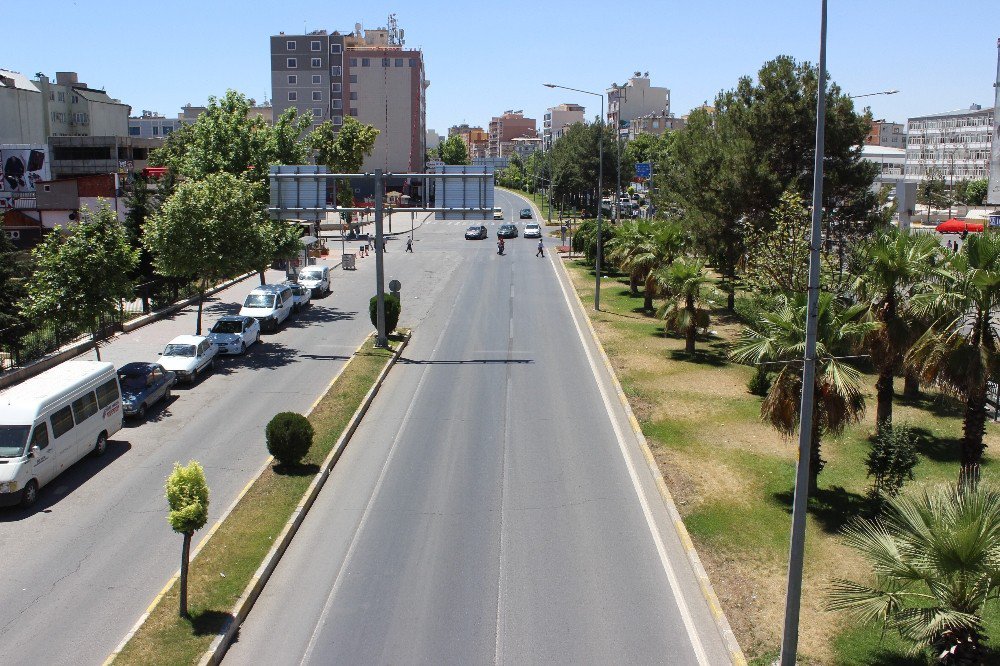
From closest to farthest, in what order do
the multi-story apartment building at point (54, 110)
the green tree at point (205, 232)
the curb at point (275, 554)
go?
the curb at point (275, 554) < the green tree at point (205, 232) < the multi-story apartment building at point (54, 110)

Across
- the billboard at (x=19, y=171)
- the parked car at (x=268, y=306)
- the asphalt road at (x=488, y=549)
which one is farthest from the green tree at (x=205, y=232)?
the billboard at (x=19, y=171)

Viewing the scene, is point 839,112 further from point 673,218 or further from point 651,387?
point 651,387

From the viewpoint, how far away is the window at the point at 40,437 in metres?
17.5

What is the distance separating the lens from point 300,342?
1328 inches

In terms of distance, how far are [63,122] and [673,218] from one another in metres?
65.9

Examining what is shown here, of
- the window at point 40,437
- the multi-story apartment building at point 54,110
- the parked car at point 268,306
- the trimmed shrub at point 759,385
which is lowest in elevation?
the trimmed shrub at point 759,385

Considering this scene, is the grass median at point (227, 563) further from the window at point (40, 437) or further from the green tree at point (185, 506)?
the window at point (40, 437)

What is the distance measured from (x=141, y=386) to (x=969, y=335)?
2030 centimetres

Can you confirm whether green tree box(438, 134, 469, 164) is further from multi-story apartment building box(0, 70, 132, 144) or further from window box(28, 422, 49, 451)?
window box(28, 422, 49, 451)

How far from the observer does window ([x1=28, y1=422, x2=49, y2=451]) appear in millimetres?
17500

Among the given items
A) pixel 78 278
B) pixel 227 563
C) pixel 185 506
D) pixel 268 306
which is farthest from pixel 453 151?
pixel 185 506

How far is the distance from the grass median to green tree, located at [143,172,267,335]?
11.0m

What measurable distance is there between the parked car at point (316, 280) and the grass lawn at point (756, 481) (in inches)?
723

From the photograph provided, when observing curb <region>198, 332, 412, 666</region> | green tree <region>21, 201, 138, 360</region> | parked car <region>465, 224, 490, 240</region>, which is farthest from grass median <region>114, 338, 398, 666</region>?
parked car <region>465, 224, 490, 240</region>
